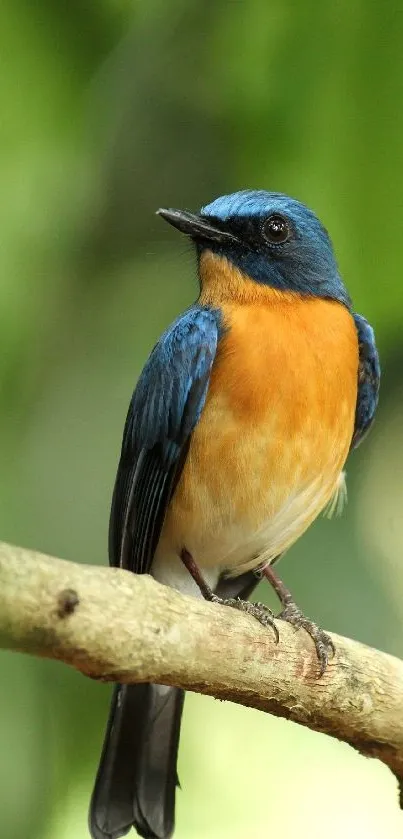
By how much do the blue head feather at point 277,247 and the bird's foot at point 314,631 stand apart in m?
1.17

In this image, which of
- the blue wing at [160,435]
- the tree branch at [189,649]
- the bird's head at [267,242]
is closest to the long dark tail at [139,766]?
the blue wing at [160,435]

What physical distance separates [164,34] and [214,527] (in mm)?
1687

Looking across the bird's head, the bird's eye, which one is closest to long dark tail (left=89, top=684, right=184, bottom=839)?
the bird's head

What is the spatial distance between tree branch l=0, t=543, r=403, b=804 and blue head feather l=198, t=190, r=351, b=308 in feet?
4.48

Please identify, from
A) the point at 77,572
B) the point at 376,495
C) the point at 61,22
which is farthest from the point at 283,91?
the point at 376,495

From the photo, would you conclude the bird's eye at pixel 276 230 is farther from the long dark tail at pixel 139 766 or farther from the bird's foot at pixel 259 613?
the long dark tail at pixel 139 766

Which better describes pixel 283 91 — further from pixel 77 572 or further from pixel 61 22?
pixel 77 572

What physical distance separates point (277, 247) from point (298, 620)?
1393 millimetres

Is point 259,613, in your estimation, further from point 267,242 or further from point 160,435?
point 267,242

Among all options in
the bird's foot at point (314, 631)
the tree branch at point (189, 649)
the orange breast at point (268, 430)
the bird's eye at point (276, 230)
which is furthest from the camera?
the bird's eye at point (276, 230)

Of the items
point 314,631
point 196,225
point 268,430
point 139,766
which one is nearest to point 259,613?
point 314,631

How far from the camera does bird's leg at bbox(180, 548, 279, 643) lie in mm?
3439

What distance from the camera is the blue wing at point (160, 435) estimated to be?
3.99 m

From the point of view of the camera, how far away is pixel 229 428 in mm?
3904
